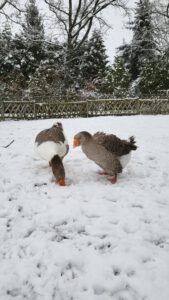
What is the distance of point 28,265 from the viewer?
7.10 feet

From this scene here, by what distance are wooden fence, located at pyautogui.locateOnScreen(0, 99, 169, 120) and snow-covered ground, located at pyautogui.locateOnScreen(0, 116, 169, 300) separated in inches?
427

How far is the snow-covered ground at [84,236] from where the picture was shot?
6.38ft

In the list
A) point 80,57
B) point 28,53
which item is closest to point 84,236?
point 80,57

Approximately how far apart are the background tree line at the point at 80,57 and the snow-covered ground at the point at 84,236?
17475 millimetres

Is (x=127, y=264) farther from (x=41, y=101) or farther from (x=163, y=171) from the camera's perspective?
(x=41, y=101)

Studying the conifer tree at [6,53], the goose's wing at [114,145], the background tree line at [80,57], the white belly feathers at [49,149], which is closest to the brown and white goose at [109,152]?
the goose's wing at [114,145]

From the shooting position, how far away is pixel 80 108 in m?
16.0

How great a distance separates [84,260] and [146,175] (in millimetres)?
2364

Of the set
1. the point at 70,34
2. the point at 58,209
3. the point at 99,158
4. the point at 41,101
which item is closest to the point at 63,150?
the point at 99,158

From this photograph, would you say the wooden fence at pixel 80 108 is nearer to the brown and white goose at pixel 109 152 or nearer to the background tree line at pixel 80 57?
the background tree line at pixel 80 57

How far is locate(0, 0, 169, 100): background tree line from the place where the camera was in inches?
862

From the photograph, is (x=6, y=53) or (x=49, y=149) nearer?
(x=49, y=149)

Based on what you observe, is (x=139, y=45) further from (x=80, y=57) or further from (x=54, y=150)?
(x=54, y=150)

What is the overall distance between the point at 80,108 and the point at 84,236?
1394cm
